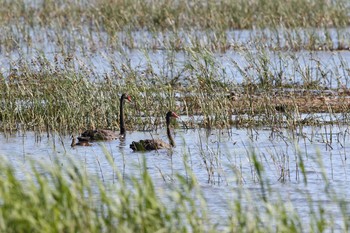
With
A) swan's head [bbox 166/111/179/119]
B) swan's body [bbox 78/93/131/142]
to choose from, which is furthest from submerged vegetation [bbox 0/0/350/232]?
swan's head [bbox 166/111/179/119]

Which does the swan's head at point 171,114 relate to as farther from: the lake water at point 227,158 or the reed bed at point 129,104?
the reed bed at point 129,104

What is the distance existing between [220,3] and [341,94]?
44.6ft

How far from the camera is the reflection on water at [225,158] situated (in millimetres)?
12227

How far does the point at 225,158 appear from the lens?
14.5 metres

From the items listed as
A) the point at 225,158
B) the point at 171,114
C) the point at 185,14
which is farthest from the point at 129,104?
the point at 185,14

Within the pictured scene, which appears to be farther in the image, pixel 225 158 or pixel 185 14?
pixel 185 14

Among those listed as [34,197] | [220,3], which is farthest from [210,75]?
[220,3]

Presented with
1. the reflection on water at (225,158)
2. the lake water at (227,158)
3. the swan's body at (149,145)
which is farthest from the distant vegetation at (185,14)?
the swan's body at (149,145)

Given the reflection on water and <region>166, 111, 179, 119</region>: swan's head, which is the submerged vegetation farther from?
<region>166, 111, 179, 119</region>: swan's head

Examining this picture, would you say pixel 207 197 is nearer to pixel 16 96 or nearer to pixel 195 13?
pixel 16 96

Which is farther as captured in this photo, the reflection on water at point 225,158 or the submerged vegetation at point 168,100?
the reflection on water at point 225,158

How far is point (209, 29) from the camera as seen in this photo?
93.2 ft

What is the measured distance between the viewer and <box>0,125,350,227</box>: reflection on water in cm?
1223

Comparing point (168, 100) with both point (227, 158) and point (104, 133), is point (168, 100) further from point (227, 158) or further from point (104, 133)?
point (227, 158)
